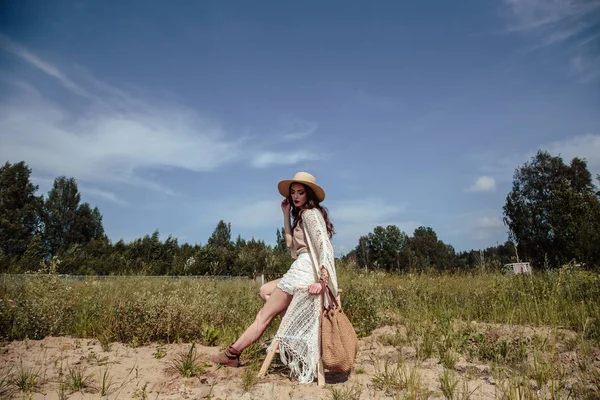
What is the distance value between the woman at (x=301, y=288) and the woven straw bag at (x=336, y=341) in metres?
0.09

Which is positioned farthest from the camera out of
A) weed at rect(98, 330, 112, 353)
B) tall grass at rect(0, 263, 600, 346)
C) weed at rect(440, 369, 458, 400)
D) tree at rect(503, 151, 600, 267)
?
tree at rect(503, 151, 600, 267)

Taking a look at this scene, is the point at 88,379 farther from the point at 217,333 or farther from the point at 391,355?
the point at 391,355

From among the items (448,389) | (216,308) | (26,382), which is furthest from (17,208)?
(448,389)

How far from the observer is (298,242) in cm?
382

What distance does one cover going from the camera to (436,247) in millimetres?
92875

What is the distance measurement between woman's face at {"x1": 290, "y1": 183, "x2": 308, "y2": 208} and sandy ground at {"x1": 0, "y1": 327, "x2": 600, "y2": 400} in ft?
5.85

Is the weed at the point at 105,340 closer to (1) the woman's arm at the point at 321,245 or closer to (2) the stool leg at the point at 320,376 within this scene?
(2) the stool leg at the point at 320,376

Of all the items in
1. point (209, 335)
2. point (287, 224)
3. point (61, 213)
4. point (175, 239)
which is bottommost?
point (209, 335)

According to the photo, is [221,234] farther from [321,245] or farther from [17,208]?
[321,245]

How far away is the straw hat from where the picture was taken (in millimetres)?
3793

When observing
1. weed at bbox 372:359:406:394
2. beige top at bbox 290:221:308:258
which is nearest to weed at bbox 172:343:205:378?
beige top at bbox 290:221:308:258

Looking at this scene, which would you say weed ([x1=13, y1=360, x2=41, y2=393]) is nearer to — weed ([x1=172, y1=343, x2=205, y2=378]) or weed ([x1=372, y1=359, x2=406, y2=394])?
weed ([x1=172, y1=343, x2=205, y2=378])

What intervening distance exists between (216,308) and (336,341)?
2.87 m

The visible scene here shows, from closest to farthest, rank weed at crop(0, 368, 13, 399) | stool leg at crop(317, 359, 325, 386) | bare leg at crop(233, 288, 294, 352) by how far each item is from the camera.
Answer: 1. weed at crop(0, 368, 13, 399)
2. stool leg at crop(317, 359, 325, 386)
3. bare leg at crop(233, 288, 294, 352)
